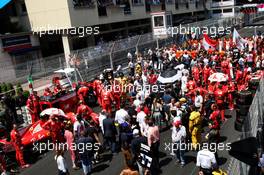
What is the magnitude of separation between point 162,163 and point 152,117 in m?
2.57

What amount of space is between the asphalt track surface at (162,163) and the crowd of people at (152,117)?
23 cm

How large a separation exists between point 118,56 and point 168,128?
12322 millimetres

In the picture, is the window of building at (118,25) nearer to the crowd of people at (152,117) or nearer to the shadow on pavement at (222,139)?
the crowd of people at (152,117)

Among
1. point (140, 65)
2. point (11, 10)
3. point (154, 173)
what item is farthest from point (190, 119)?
point (11, 10)

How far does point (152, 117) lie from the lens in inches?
508

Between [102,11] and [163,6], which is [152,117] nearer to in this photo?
[102,11]

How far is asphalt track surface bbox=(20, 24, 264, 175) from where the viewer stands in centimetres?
1014

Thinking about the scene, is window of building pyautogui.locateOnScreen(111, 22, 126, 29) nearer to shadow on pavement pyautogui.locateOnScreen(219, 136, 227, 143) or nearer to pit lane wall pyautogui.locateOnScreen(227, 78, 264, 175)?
pit lane wall pyautogui.locateOnScreen(227, 78, 264, 175)

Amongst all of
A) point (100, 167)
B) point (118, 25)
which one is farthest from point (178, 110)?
point (118, 25)

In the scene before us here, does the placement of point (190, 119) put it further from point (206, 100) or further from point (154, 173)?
point (206, 100)

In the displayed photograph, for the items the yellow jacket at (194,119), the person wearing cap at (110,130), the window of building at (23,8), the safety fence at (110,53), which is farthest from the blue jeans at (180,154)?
the window of building at (23,8)

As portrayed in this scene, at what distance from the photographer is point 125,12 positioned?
3978cm

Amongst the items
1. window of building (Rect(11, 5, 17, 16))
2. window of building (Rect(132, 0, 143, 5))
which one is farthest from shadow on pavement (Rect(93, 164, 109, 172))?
window of building (Rect(132, 0, 143, 5))

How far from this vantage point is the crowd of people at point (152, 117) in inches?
377
